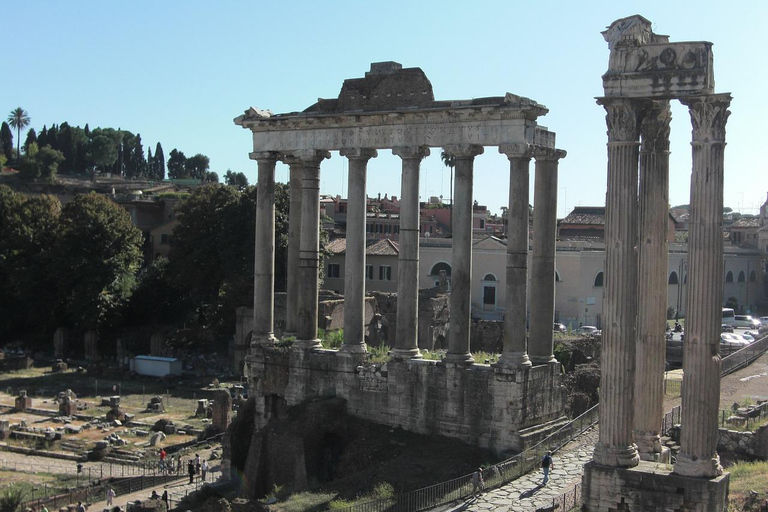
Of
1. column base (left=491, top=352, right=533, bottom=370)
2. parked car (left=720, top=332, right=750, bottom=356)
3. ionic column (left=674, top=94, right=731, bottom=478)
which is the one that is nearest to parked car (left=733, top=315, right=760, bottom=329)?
parked car (left=720, top=332, right=750, bottom=356)

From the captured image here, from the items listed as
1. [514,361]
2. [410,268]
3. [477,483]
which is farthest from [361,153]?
[477,483]

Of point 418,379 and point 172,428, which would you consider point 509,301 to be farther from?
point 172,428

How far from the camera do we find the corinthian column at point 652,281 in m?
19.7

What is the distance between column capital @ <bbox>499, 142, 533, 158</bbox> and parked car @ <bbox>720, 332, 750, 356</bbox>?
61.2ft

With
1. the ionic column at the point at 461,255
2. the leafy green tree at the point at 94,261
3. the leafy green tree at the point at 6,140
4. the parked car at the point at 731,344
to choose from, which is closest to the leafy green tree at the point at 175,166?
the leafy green tree at the point at 6,140

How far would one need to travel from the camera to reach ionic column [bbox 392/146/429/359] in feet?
91.0

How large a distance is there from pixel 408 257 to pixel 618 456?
33.9 feet

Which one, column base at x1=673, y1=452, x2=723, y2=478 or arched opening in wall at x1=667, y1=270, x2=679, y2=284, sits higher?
arched opening in wall at x1=667, y1=270, x2=679, y2=284

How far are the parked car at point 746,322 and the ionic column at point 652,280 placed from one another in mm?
38881

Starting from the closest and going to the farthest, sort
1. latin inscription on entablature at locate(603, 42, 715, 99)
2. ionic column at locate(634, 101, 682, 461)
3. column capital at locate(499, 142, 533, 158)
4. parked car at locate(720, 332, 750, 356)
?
latin inscription on entablature at locate(603, 42, 715, 99) → ionic column at locate(634, 101, 682, 461) → column capital at locate(499, 142, 533, 158) → parked car at locate(720, 332, 750, 356)

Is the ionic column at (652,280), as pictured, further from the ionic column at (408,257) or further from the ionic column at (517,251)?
the ionic column at (408,257)

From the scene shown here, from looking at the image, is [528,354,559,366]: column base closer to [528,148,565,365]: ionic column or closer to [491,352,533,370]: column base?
[528,148,565,365]: ionic column

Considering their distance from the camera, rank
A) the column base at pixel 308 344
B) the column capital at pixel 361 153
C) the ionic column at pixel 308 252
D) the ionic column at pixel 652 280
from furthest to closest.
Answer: the ionic column at pixel 308 252 → the column base at pixel 308 344 → the column capital at pixel 361 153 → the ionic column at pixel 652 280

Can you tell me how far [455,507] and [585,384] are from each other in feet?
29.4
